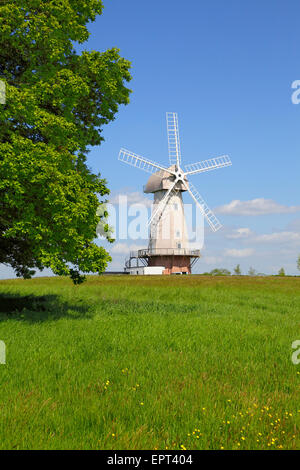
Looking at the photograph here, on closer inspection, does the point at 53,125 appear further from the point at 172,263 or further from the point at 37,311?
the point at 172,263

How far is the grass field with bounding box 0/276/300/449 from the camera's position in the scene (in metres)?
5.74

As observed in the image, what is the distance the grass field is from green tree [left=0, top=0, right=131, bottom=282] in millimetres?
3524

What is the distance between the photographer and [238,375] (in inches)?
350

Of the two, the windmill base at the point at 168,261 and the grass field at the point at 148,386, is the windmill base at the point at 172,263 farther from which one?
the grass field at the point at 148,386

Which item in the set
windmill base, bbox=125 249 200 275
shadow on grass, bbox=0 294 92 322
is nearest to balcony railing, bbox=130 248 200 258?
windmill base, bbox=125 249 200 275

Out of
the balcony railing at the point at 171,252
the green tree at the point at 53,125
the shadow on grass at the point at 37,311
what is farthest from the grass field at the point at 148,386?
the balcony railing at the point at 171,252

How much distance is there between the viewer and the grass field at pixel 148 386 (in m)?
5.74

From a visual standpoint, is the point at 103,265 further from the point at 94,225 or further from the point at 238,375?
the point at 238,375

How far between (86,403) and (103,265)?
985cm

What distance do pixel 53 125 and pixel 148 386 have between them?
11474 millimetres

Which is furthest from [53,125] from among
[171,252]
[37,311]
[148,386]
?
[171,252]

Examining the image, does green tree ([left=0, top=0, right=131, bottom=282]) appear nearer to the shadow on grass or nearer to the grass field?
the shadow on grass

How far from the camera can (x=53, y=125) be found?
50.6ft
